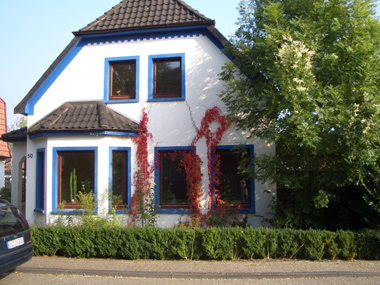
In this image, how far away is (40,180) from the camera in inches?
455

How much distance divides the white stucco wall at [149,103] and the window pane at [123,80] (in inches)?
12.3

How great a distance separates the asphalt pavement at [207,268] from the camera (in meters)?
7.11

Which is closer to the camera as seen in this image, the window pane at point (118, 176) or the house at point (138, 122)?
the house at point (138, 122)

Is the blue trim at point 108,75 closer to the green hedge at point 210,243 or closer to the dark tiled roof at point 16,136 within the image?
the dark tiled roof at point 16,136

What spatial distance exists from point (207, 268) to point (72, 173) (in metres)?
5.63

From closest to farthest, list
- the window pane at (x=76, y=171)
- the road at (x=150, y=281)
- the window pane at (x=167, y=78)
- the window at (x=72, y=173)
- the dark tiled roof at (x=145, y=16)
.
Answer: the road at (x=150, y=281)
the window at (x=72, y=173)
the window pane at (x=76, y=171)
the dark tiled roof at (x=145, y=16)
the window pane at (x=167, y=78)

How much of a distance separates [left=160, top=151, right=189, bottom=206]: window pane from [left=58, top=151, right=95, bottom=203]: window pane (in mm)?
2177

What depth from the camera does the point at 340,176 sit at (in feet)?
27.7

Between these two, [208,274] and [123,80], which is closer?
[208,274]

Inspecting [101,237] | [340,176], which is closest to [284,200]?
[340,176]

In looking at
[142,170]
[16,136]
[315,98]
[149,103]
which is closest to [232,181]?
[142,170]

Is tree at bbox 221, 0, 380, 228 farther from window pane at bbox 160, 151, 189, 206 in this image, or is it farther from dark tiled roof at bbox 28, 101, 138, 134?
dark tiled roof at bbox 28, 101, 138, 134

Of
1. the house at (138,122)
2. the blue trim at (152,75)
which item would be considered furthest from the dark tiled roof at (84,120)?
the blue trim at (152,75)

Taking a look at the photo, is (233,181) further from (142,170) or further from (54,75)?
(54,75)
